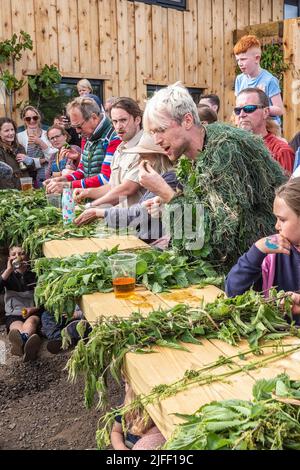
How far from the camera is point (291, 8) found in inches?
438

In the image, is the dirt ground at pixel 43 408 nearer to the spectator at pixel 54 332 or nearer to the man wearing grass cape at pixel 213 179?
the spectator at pixel 54 332

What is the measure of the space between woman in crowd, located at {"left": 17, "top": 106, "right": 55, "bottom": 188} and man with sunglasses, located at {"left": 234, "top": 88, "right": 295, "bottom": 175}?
358cm

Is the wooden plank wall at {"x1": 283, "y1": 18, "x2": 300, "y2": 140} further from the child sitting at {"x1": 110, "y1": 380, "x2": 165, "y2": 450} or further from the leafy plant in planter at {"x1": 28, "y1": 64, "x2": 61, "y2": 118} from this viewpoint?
the child sitting at {"x1": 110, "y1": 380, "x2": 165, "y2": 450}

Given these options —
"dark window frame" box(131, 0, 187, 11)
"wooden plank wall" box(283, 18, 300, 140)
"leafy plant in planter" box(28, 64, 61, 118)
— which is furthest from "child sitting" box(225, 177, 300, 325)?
"dark window frame" box(131, 0, 187, 11)

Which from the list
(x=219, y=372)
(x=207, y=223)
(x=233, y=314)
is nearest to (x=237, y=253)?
(x=207, y=223)

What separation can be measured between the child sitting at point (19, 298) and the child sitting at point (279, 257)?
8.16 ft

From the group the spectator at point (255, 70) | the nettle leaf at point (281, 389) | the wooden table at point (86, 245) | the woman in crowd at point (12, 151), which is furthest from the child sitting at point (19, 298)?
the nettle leaf at point (281, 389)

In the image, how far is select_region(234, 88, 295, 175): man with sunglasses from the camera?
372 cm

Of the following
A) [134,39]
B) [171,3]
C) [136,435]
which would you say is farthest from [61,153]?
[171,3]

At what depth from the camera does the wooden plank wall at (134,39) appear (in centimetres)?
773

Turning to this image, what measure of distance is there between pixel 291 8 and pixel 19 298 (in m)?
9.15

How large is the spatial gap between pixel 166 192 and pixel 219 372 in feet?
4.10

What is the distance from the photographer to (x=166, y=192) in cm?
258

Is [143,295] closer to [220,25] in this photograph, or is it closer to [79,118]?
[79,118]
